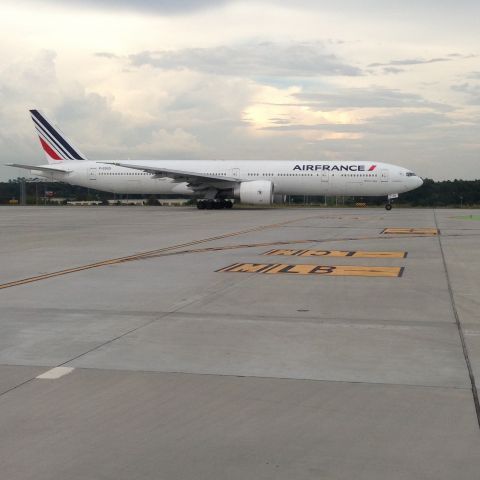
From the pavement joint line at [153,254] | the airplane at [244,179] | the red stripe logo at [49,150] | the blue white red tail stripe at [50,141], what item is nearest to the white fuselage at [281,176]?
the airplane at [244,179]

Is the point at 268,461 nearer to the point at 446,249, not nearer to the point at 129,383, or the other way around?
the point at 129,383

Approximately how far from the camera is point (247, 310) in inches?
331

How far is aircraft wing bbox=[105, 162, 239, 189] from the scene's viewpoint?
131 feet

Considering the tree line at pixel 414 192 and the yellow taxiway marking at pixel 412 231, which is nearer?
the yellow taxiway marking at pixel 412 231

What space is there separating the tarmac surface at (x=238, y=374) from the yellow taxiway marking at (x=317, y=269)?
0.50 ft

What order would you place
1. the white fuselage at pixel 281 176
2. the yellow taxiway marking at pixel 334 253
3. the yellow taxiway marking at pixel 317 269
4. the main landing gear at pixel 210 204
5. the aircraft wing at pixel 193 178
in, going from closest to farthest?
the yellow taxiway marking at pixel 317 269 → the yellow taxiway marking at pixel 334 253 → the aircraft wing at pixel 193 178 → the white fuselage at pixel 281 176 → the main landing gear at pixel 210 204

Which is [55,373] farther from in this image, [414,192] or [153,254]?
[414,192]

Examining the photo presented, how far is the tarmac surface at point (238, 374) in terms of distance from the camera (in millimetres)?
3809

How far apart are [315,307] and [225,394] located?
3.85 metres

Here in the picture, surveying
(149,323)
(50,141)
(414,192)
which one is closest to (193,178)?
(50,141)

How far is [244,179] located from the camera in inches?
1727

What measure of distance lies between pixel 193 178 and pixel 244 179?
4.36 meters

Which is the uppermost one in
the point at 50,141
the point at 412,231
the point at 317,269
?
the point at 50,141

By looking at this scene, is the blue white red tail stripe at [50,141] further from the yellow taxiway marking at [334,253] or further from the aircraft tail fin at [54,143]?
the yellow taxiway marking at [334,253]
